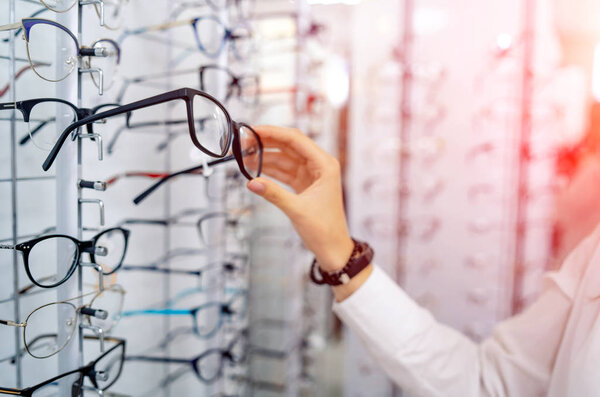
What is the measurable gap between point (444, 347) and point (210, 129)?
23.4 inches

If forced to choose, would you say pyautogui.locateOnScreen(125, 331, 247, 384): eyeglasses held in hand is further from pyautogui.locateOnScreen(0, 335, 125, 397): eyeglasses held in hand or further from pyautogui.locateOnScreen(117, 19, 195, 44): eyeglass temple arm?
pyautogui.locateOnScreen(117, 19, 195, 44): eyeglass temple arm

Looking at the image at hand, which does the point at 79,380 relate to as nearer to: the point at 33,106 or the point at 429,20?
the point at 33,106

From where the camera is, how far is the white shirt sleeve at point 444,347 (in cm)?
80

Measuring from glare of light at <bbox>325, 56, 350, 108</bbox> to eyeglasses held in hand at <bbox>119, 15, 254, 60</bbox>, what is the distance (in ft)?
4.03

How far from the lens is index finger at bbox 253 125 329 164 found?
743mm

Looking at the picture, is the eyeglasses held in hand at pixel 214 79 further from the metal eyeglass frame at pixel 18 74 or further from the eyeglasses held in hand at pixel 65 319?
the eyeglasses held in hand at pixel 65 319

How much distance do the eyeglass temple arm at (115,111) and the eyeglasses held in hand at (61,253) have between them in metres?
0.11

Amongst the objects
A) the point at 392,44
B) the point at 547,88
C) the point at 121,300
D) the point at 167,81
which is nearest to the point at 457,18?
the point at 392,44

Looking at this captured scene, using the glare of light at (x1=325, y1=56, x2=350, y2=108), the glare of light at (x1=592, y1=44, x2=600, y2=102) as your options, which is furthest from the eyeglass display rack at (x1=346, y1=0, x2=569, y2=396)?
the glare of light at (x1=325, y1=56, x2=350, y2=108)

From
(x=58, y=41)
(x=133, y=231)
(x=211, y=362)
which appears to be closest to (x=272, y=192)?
(x=58, y=41)

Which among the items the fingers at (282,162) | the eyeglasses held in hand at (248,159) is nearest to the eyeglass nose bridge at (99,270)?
the eyeglasses held in hand at (248,159)

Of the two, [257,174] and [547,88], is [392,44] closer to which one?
[547,88]

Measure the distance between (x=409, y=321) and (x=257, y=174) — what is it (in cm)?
40

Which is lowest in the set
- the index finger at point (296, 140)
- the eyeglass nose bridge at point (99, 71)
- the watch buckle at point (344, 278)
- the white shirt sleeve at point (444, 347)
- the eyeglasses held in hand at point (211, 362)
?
the eyeglasses held in hand at point (211, 362)
